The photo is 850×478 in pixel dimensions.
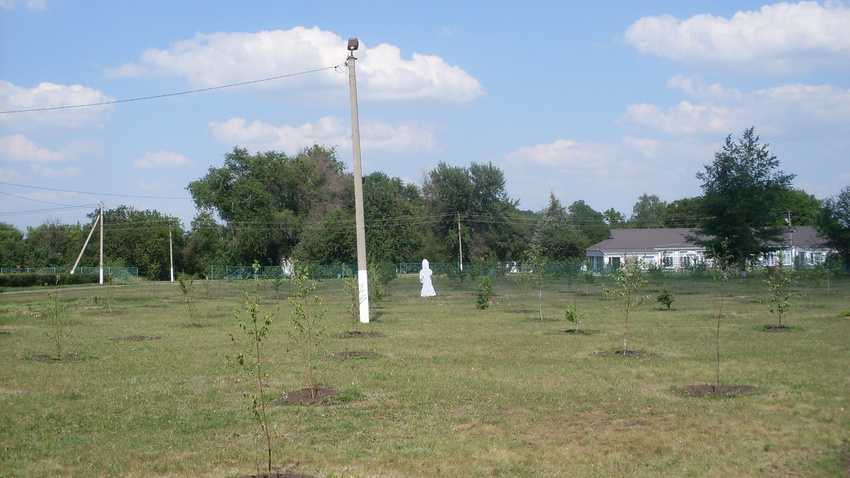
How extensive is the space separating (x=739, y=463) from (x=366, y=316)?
15.0 metres

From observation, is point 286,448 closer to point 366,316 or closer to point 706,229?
point 366,316

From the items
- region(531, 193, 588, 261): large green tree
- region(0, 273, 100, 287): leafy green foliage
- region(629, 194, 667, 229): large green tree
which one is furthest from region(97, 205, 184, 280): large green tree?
region(629, 194, 667, 229): large green tree

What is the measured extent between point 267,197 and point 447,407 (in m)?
64.7

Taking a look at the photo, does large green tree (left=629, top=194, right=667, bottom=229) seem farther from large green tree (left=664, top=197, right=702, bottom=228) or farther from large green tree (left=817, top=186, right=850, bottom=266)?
large green tree (left=817, top=186, right=850, bottom=266)

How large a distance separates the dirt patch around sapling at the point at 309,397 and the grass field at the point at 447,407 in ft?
0.93

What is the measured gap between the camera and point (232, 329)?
65.1ft

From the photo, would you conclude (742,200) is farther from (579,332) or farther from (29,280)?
(29,280)

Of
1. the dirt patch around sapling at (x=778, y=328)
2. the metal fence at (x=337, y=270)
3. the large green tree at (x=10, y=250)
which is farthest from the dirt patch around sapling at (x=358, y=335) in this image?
the large green tree at (x=10, y=250)

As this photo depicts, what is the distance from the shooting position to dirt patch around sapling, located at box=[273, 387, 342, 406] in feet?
30.9

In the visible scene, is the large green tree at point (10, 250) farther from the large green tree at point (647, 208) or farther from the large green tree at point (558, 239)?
the large green tree at point (647, 208)

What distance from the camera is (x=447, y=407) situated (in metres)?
9.19

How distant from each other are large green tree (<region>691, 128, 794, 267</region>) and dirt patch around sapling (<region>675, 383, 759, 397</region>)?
4214cm

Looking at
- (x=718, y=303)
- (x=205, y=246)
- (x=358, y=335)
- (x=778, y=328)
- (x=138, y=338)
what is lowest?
(x=718, y=303)

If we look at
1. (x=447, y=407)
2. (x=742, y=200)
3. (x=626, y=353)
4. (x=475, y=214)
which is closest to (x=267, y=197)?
(x=475, y=214)
